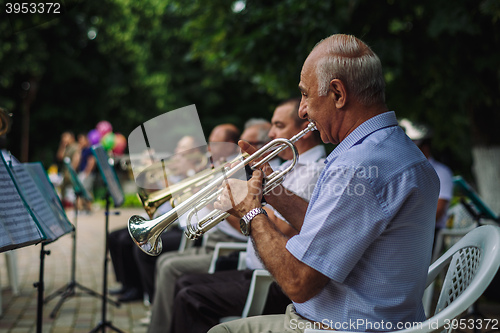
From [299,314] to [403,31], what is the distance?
3.77m

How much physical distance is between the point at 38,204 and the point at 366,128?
5.78ft

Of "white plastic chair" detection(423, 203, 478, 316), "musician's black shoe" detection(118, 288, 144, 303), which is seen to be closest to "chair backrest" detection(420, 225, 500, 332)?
"white plastic chair" detection(423, 203, 478, 316)

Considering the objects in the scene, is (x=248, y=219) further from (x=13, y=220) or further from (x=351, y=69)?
(x=13, y=220)

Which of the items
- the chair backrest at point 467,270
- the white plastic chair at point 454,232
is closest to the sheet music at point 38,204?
the chair backrest at point 467,270

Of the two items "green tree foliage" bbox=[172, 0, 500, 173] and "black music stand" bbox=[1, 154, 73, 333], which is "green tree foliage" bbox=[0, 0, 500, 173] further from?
"black music stand" bbox=[1, 154, 73, 333]

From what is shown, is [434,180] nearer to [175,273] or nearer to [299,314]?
[299,314]

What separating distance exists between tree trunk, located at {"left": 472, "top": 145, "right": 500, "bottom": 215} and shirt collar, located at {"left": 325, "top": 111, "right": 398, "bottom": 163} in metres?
4.55

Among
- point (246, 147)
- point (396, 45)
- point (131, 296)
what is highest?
point (396, 45)

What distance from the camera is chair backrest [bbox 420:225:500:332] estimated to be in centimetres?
160

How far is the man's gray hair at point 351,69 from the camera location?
1.74 m

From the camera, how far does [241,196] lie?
6.45 feet

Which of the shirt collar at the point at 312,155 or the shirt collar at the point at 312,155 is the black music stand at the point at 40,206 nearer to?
the shirt collar at the point at 312,155

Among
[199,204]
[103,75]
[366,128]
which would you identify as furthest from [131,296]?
[103,75]

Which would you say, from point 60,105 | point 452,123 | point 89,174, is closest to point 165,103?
point 60,105
